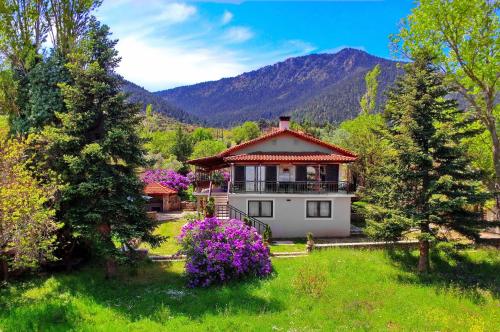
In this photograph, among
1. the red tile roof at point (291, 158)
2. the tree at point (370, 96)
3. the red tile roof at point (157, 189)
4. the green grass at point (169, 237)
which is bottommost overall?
the green grass at point (169, 237)

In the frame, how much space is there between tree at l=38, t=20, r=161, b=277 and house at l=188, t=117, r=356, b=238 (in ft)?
35.1

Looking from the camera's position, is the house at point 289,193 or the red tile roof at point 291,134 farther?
the red tile roof at point 291,134

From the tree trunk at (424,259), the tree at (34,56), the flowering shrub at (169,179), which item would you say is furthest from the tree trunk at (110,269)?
the flowering shrub at (169,179)

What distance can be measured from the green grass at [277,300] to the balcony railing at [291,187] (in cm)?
846

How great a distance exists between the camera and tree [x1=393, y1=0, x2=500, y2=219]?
20609mm

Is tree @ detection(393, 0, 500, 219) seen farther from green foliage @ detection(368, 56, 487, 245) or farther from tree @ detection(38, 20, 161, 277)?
tree @ detection(38, 20, 161, 277)

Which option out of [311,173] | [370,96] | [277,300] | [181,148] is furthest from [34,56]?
[181,148]

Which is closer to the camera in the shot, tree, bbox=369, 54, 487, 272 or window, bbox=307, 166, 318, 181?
tree, bbox=369, 54, 487, 272

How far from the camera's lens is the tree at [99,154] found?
17.1m

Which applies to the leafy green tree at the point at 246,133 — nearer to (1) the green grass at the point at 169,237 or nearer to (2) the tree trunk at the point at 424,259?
(1) the green grass at the point at 169,237

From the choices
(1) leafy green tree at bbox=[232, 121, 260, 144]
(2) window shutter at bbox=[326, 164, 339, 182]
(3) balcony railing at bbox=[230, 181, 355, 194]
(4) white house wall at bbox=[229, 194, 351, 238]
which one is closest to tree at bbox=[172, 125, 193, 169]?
(3) balcony railing at bbox=[230, 181, 355, 194]

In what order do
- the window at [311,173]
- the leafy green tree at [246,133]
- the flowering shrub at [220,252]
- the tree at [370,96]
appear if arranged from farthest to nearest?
the leafy green tree at [246,133] → the tree at [370,96] → the window at [311,173] → the flowering shrub at [220,252]

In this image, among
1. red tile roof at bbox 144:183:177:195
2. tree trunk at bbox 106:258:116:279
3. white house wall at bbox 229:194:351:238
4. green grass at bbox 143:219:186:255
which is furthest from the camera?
red tile roof at bbox 144:183:177:195

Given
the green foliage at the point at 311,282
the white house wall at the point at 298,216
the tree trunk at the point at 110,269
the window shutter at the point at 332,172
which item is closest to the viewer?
the green foliage at the point at 311,282
